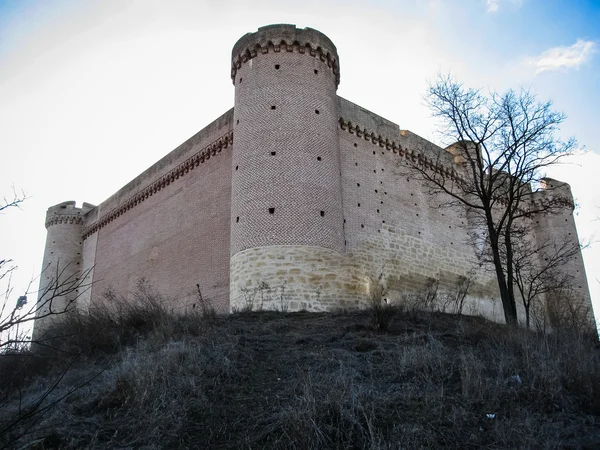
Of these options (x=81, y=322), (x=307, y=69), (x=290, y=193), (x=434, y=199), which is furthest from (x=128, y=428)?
(x=434, y=199)

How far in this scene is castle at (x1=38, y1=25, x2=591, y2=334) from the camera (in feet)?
47.4

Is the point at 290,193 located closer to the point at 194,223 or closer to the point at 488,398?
the point at 194,223

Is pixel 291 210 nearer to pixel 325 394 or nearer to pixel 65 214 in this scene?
pixel 325 394

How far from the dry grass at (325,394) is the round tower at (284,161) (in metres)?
4.61

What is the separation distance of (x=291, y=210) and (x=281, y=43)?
538 centimetres

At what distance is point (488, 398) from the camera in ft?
20.8

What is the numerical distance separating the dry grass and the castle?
15.7 feet

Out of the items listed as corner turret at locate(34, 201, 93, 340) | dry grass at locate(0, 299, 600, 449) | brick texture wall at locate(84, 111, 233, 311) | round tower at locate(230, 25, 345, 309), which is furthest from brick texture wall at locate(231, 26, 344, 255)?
corner turret at locate(34, 201, 93, 340)

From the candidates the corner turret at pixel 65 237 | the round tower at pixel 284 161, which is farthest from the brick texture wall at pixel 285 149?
the corner turret at pixel 65 237

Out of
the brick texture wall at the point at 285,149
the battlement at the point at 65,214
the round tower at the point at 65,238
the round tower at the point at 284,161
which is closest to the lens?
the round tower at the point at 284,161

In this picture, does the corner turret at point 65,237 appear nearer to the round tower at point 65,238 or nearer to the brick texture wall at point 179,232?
the round tower at point 65,238

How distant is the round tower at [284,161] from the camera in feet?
46.6

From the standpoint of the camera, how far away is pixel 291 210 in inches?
575

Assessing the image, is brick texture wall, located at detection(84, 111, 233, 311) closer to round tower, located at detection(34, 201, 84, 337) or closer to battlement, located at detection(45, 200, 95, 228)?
round tower, located at detection(34, 201, 84, 337)
